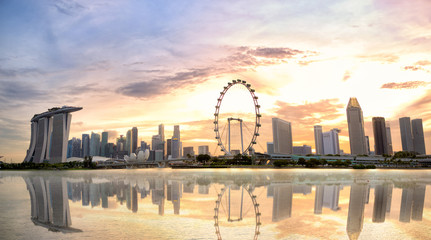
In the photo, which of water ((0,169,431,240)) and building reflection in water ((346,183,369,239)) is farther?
building reflection in water ((346,183,369,239))

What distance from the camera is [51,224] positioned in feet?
50.2

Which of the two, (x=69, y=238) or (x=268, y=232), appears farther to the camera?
(x=268, y=232)

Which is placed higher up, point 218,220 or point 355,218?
point 218,220

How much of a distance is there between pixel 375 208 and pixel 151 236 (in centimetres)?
1521

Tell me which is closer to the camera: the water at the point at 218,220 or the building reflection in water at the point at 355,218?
the water at the point at 218,220

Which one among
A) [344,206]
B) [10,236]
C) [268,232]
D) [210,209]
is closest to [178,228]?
[268,232]

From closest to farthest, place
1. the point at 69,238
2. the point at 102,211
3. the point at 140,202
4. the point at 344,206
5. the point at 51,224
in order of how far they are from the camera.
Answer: the point at 69,238
the point at 51,224
the point at 102,211
the point at 344,206
the point at 140,202

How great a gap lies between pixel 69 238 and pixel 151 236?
→ 3.37 meters

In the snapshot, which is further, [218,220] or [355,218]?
[355,218]

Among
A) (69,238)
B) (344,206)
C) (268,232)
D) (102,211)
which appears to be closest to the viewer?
(69,238)

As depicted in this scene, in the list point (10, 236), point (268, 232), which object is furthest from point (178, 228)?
point (10, 236)

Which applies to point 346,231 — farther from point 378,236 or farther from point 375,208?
point 375,208

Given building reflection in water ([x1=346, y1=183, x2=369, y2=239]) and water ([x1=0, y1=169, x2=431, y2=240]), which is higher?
water ([x1=0, y1=169, x2=431, y2=240])

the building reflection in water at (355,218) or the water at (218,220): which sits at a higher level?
the water at (218,220)
